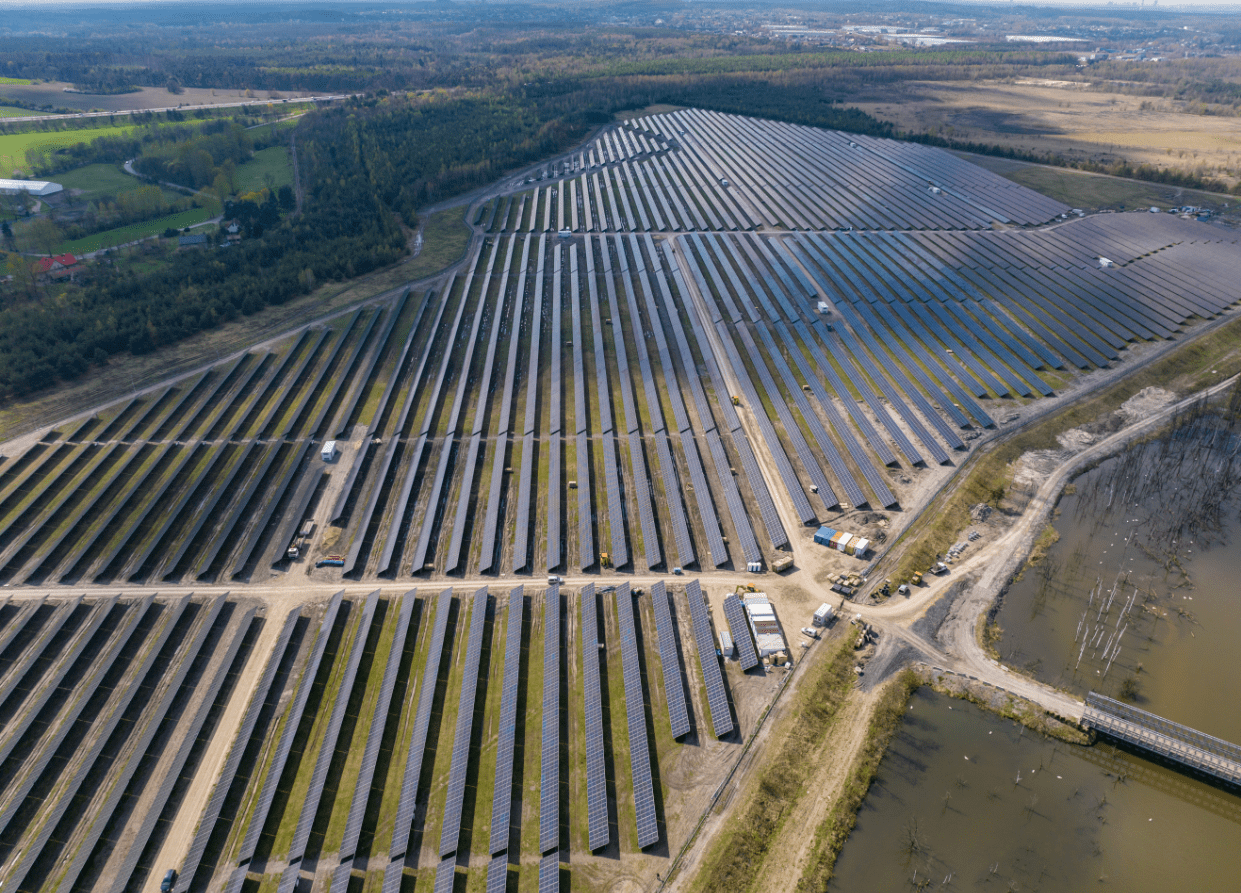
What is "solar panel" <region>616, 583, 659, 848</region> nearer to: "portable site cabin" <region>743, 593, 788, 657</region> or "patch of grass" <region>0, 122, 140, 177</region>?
"portable site cabin" <region>743, 593, 788, 657</region>

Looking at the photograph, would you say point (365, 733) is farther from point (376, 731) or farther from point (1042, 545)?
point (1042, 545)

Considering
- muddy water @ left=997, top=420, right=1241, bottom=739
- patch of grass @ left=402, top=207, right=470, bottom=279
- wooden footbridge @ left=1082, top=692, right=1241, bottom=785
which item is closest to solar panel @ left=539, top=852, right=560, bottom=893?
muddy water @ left=997, top=420, right=1241, bottom=739

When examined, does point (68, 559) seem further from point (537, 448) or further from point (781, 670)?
point (781, 670)

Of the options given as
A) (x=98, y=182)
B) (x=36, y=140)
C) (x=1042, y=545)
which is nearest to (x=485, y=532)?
(x=1042, y=545)

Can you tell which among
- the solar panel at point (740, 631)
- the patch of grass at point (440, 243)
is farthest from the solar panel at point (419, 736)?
the patch of grass at point (440, 243)

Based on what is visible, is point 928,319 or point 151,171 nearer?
point 928,319

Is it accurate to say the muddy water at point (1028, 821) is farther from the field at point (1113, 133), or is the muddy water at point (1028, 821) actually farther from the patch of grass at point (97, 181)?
the patch of grass at point (97, 181)

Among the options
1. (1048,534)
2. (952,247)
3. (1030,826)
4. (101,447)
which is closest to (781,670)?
(1030,826)
